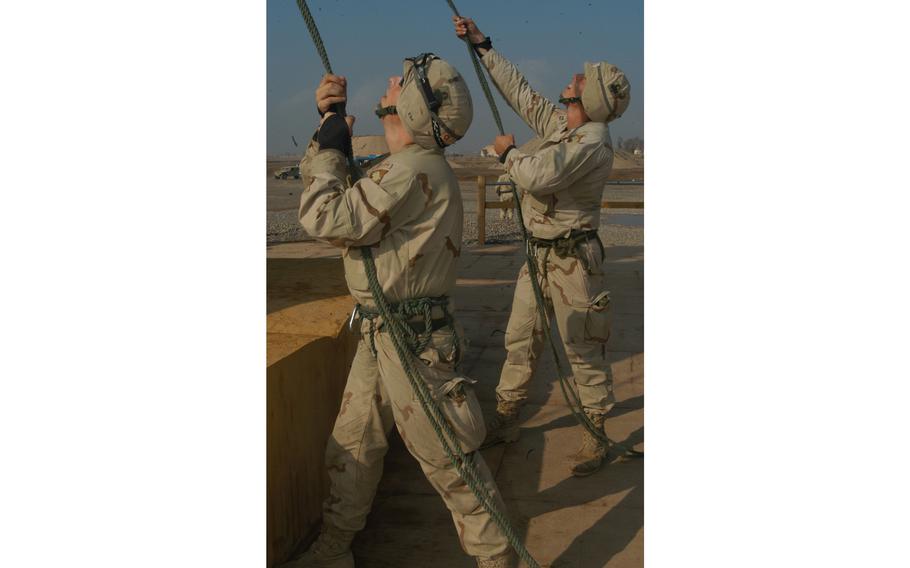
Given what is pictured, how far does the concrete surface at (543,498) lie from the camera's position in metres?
3.23

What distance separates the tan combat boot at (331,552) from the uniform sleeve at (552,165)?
1.81 meters

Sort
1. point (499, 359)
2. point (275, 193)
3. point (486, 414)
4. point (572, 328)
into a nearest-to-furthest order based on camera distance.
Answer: point (572, 328)
point (486, 414)
point (499, 359)
point (275, 193)

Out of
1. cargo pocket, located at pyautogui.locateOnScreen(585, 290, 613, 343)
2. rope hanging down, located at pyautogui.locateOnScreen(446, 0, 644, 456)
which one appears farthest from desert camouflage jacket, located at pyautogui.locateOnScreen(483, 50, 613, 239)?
cargo pocket, located at pyautogui.locateOnScreen(585, 290, 613, 343)

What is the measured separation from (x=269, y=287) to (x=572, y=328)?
1957 millimetres

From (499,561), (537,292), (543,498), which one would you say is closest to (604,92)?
(537,292)

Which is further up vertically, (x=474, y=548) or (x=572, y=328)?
(x=572, y=328)

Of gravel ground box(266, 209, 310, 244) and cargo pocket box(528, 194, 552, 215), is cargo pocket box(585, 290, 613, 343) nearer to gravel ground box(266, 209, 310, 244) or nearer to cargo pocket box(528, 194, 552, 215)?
cargo pocket box(528, 194, 552, 215)

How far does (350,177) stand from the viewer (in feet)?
9.26

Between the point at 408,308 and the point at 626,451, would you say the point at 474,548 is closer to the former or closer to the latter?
the point at 408,308

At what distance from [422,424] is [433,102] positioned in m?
1.10

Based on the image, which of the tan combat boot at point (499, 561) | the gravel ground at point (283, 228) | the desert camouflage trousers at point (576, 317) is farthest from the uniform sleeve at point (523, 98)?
the gravel ground at point (283, 228)

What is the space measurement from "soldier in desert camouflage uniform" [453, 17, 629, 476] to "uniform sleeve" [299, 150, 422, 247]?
130 centimetres

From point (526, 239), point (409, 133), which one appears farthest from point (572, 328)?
point (409, 133)

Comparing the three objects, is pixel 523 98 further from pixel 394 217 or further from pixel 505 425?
pixel 394 217
